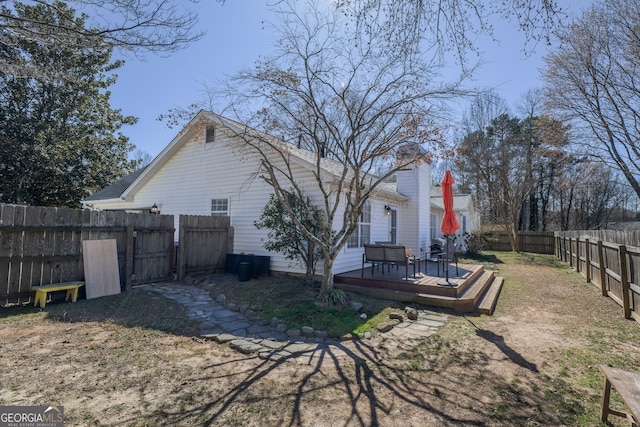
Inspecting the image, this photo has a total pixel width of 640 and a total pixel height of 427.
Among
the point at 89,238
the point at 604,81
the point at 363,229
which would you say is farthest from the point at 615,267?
the point at 89,238

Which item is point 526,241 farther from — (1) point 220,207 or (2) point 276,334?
(2) point 276,334

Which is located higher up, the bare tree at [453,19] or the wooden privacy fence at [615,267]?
the bare tree at [453,19]

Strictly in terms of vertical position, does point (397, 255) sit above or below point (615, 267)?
above

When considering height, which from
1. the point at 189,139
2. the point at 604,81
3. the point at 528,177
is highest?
the point at 604,81

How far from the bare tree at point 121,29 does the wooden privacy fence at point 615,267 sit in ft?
31.8

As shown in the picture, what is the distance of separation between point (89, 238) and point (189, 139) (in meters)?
5.60

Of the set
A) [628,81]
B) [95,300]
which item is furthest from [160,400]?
[628,81]

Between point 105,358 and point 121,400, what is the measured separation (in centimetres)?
124

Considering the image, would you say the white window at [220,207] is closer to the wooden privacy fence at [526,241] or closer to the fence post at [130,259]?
the fence post at [130,259]

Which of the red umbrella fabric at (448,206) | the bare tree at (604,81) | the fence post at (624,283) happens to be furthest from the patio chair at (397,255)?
the bare tree at (604,81)

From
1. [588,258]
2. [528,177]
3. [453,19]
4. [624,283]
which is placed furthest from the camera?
[528,177]

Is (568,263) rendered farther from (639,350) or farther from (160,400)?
(160,400)

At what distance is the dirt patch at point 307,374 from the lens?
294cm
